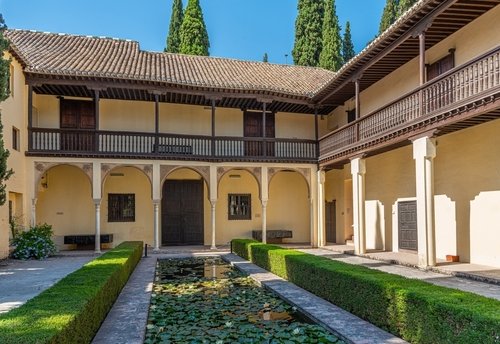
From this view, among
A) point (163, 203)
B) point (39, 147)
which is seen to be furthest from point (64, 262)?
point (163, 203)

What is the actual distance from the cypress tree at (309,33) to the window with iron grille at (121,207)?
73.2ft

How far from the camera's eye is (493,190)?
10547 millimetres

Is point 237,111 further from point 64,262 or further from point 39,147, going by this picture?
point 64,262

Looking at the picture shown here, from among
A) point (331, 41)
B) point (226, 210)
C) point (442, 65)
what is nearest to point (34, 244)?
point (226, 210)

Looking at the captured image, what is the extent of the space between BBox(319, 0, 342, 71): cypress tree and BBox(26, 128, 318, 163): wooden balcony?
1680cm

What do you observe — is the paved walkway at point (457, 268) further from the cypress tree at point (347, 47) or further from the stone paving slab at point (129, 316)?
the cypress tree at point (347, 47)

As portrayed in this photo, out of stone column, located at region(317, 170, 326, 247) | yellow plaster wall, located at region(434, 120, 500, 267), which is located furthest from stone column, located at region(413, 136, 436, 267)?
stone column, located at region(317, 170, 326, 247)

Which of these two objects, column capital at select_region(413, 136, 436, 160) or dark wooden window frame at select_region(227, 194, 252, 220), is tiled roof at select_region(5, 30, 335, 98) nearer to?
dark wooden window frame at select_region(227, 194, 252, 220)

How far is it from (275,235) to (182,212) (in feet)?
14.2

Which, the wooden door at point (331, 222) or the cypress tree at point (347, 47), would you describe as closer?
the wooden door at point (331, 222)

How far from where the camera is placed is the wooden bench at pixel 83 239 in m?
17.4

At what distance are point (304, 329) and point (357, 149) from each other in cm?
935

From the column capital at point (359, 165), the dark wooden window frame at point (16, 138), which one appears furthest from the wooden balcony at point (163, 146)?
the column capital at point (359, 165)

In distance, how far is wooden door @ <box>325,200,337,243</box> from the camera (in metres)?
20.2
